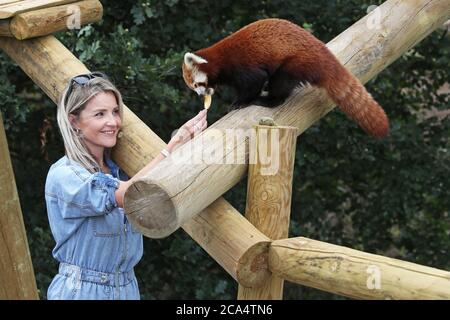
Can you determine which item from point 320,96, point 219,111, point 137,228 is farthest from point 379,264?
point 219,111

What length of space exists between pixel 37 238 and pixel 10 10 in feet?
5.23

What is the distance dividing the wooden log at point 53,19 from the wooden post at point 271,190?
1065 mm

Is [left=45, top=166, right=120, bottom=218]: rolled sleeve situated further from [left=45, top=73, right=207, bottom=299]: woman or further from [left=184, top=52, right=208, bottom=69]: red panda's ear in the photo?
[left=184, top=52, right=208, bottom=69]: red panda's ear

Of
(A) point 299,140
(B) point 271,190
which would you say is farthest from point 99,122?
(A) point 299,140

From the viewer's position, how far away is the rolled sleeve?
2.41 meters

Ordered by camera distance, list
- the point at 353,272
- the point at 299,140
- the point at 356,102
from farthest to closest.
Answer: the point at 299,140, the point at 356,102, the point at 353,272

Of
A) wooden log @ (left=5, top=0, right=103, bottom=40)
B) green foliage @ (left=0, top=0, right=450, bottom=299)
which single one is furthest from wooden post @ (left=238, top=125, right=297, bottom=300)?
green foliage @ (left=0, top=0, right=450, bottom=299)

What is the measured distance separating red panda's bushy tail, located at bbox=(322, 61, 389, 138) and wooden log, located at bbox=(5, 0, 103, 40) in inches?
40.7

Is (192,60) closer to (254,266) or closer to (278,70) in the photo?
(278,70)

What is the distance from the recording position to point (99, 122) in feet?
8.46

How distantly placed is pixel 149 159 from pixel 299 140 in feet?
7.01

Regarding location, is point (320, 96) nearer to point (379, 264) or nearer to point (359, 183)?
point (379, 264)

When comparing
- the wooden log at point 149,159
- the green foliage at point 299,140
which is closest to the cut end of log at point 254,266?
the wooden log at point 149,159

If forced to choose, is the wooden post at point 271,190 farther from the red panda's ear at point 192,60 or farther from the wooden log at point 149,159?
the red panda's ear at point 192,60
